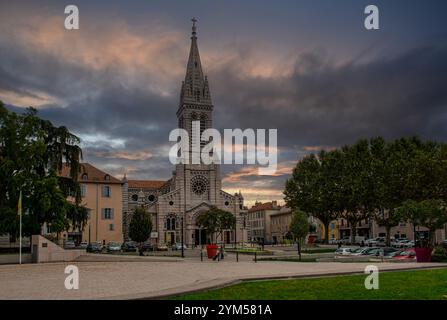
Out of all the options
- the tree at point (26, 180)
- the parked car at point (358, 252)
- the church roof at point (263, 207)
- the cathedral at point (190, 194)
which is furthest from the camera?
the church roof at point (263, 207)

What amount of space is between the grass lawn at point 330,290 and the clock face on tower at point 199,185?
260ft

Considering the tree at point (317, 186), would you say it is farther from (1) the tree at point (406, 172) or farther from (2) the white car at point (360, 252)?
(2) the white car at point (360, 252)

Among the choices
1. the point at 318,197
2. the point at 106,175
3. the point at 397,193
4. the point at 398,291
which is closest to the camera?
the point at 398,291

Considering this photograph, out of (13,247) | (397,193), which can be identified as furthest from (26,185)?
(397,193)

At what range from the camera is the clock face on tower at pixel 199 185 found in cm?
9700

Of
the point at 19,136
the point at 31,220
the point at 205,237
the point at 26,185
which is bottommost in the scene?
the point at 205,237

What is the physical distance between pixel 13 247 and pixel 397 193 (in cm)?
4120

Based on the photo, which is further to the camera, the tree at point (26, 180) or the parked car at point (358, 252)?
the parked car at point (358, 252)

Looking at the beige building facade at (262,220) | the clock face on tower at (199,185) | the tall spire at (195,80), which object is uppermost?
the tall spire at (195,80)

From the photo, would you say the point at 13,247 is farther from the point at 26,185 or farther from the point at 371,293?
the point at 371,293

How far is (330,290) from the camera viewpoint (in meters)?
15.0

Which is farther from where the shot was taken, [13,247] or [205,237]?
[205,237]

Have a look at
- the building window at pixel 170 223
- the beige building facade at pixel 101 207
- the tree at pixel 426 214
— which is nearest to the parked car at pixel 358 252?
the tree at pixel 426 214
